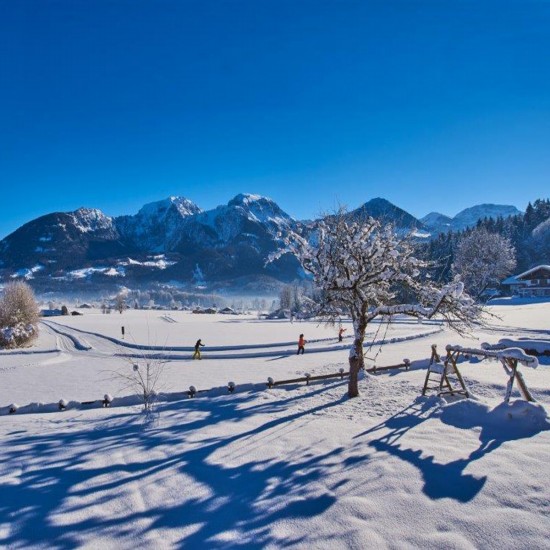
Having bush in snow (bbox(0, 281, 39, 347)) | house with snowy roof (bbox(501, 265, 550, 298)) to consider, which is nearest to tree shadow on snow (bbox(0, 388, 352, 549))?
bush in snow (bbox(0, 281, 39, 347))

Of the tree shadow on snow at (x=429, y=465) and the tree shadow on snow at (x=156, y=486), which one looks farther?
the tree shadow on snow at (x=429, y=465)

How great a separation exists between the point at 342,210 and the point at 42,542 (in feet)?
44.2

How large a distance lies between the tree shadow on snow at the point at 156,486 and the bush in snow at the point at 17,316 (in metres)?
36.5

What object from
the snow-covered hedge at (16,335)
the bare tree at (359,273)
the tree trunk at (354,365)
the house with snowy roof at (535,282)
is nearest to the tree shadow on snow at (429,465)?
the tree trunk at (354,365)

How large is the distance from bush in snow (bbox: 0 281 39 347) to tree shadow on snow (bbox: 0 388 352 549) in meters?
36.5

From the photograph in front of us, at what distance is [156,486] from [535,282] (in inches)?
3632

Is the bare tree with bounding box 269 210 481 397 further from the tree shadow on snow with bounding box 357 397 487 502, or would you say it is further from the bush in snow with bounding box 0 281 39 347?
the bush in snow with bounding box 0 281 39 347

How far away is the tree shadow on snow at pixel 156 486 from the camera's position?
17.2ft

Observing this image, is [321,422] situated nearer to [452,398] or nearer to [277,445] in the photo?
[277,445]

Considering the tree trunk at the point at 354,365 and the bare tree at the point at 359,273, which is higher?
the bare tree at the point at 359,273

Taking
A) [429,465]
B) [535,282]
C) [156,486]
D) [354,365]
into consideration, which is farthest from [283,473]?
[535,282]

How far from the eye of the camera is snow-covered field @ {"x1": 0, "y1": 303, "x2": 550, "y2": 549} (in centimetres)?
513

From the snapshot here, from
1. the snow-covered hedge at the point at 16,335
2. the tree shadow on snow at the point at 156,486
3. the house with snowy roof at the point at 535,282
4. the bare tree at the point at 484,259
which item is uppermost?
the bare tree at the point at 484,259

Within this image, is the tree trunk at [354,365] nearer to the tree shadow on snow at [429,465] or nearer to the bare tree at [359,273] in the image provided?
the bare tree at [359,273]
